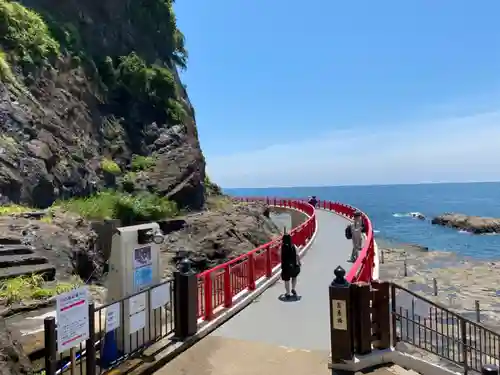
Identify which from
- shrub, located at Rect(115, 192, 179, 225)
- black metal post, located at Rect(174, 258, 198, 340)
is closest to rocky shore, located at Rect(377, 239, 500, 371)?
shrub, located at Rect(115, 192, 179, 225)

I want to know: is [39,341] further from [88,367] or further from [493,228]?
[493,228]

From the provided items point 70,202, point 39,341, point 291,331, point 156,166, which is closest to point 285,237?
point 291,331

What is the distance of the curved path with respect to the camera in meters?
7.17

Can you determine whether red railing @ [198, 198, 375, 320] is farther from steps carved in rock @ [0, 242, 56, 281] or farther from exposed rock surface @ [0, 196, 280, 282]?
exposed rock surface @ [0, 196, 280, 282]

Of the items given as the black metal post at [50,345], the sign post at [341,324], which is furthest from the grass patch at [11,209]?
the sign post at [341,324]

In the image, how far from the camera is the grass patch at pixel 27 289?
9402mm

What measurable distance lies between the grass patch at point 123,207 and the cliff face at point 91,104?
104 centimetres

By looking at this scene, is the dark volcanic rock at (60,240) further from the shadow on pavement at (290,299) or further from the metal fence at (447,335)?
the metal fence at (447,335)

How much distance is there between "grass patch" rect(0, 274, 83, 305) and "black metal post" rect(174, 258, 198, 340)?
8.77ft

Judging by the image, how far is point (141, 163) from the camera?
29.2 metres

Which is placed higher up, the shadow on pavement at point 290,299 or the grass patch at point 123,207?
the grass patch at point 123,207

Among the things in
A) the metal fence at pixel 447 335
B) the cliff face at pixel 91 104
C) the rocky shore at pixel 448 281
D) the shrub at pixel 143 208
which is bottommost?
the rocky shore at pixel 448 281

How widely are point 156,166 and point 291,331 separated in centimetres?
2250

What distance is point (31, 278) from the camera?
35.3ft
